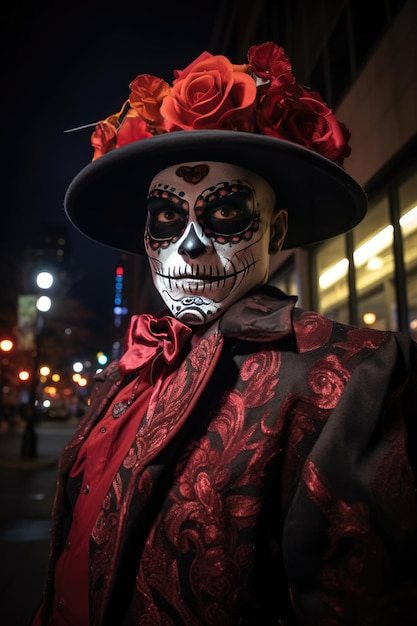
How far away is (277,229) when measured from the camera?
1599mm

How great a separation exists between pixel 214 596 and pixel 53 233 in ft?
204

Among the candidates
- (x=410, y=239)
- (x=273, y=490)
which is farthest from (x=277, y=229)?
(x=410, y=239)

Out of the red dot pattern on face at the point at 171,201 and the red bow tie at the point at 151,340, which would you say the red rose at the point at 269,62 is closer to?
the red dot pattern on face at the point at 171,201

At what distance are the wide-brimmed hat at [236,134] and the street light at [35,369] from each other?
8.30 m

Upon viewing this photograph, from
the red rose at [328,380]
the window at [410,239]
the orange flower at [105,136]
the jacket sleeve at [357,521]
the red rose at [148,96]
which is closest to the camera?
the jacket sleeve at [357,521]

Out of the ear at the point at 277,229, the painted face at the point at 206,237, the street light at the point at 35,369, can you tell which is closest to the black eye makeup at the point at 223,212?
the painted face at the point at 206,237

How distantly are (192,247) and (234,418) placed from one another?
21.5 inches

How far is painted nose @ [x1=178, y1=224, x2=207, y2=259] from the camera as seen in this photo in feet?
Answer: 4.31

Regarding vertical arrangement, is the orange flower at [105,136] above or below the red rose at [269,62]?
below

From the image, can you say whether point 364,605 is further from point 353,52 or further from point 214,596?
point 353,52

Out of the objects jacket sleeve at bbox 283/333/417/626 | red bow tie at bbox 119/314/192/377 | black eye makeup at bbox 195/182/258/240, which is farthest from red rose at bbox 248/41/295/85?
jacket sleeve at bbox 283/333/417/626

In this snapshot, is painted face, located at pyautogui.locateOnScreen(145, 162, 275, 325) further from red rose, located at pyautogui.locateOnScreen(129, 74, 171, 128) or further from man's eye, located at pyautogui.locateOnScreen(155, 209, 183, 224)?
red rose, located at pyautogui.locateOnScreen(129, 74, 171, 128)

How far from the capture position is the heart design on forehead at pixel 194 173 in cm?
140

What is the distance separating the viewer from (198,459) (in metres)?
1.09
